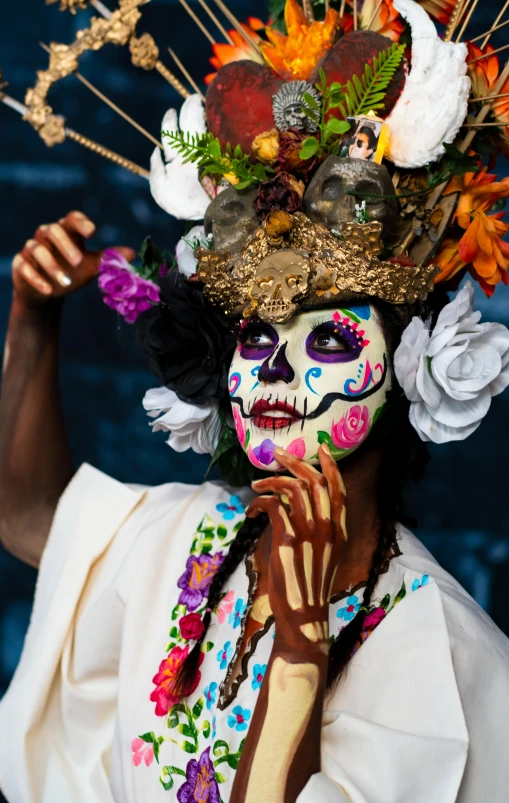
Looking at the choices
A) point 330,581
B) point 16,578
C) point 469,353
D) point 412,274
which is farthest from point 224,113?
point 16,578

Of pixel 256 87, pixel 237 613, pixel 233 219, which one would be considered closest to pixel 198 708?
pixel 237 613

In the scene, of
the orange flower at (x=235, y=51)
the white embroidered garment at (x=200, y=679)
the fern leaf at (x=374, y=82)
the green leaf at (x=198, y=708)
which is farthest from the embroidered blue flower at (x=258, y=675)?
the orange flower at (x=235, y=51)

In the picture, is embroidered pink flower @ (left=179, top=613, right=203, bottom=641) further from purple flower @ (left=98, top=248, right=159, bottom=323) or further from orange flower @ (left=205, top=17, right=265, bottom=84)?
orange flower @ (left=205, top=17, right=265, bottom=84)

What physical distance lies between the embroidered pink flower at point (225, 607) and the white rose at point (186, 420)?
249mm

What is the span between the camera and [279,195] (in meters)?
1.49

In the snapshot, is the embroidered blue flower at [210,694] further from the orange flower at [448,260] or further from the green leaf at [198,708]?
the orange flower at [448,260]

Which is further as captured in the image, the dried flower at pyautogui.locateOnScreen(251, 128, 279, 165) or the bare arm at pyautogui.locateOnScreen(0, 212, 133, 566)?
the bare arm at pyautogui.locateOnScreen(0, 212, 133, 566)

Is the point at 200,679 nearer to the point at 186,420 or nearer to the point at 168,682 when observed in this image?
the point at 168,682

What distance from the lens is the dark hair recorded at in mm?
1481

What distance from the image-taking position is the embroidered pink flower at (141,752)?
5.24 feet

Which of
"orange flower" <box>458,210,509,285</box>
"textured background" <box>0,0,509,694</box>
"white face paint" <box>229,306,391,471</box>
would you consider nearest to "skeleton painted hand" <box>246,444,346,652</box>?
"white face paint" <box>229,306,391,471</box>

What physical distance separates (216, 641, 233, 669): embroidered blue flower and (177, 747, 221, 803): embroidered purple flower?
0.12 m

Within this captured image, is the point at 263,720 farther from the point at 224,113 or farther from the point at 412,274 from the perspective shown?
the point at 224,113

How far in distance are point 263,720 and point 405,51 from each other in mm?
1011
